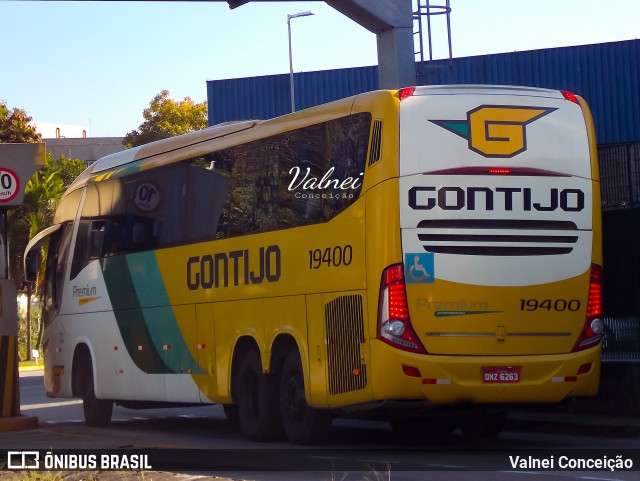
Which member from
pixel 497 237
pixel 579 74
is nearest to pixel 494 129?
pixel 497 237

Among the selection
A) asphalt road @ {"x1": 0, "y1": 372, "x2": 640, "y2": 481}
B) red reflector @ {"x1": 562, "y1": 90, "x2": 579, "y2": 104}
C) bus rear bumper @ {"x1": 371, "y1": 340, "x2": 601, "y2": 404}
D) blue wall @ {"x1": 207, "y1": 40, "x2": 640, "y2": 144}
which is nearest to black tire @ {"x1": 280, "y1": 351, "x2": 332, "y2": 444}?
asphalt road @ {"x1": 0, "y1": 372, "x2": 640, "y2": 481}

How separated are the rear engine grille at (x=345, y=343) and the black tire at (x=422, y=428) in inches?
98.0

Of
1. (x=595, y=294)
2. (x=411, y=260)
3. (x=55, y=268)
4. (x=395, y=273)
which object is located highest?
(x=55, y=268)

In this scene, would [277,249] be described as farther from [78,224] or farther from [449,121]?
[78,224]

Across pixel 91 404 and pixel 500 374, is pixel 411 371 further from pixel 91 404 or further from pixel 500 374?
pixel 91 404

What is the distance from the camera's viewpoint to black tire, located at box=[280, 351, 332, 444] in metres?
14.6

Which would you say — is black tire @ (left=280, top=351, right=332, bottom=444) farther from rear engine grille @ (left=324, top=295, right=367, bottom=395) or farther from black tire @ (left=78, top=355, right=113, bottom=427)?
black tire @ (left=78, top=355, right=113, bottom=427)

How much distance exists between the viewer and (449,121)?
13188mm

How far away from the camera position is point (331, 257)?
545 inches

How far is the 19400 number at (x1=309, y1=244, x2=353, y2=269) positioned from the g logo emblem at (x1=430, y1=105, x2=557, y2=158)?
5.62ft

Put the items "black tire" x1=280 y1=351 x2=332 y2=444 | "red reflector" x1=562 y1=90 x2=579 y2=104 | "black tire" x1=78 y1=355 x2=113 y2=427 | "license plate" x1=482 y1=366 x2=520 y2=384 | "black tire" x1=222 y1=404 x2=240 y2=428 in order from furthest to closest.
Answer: "black tire" x1=78 y1=355 x2=113 y2=427
"black tire" x1=222 y1=404 x2=240 y2=428
"black tire" x1=280 y1=351 x2=332 y2=444
"red reflector" x1=562 y1=90 x2=579 y2=104
"license plate" x1=482 y1=366 x2=520 y2=384

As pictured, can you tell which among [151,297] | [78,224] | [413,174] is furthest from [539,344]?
[78,224]

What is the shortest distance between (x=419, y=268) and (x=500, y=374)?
140 centimetres

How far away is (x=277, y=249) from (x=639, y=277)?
561 centimetres
